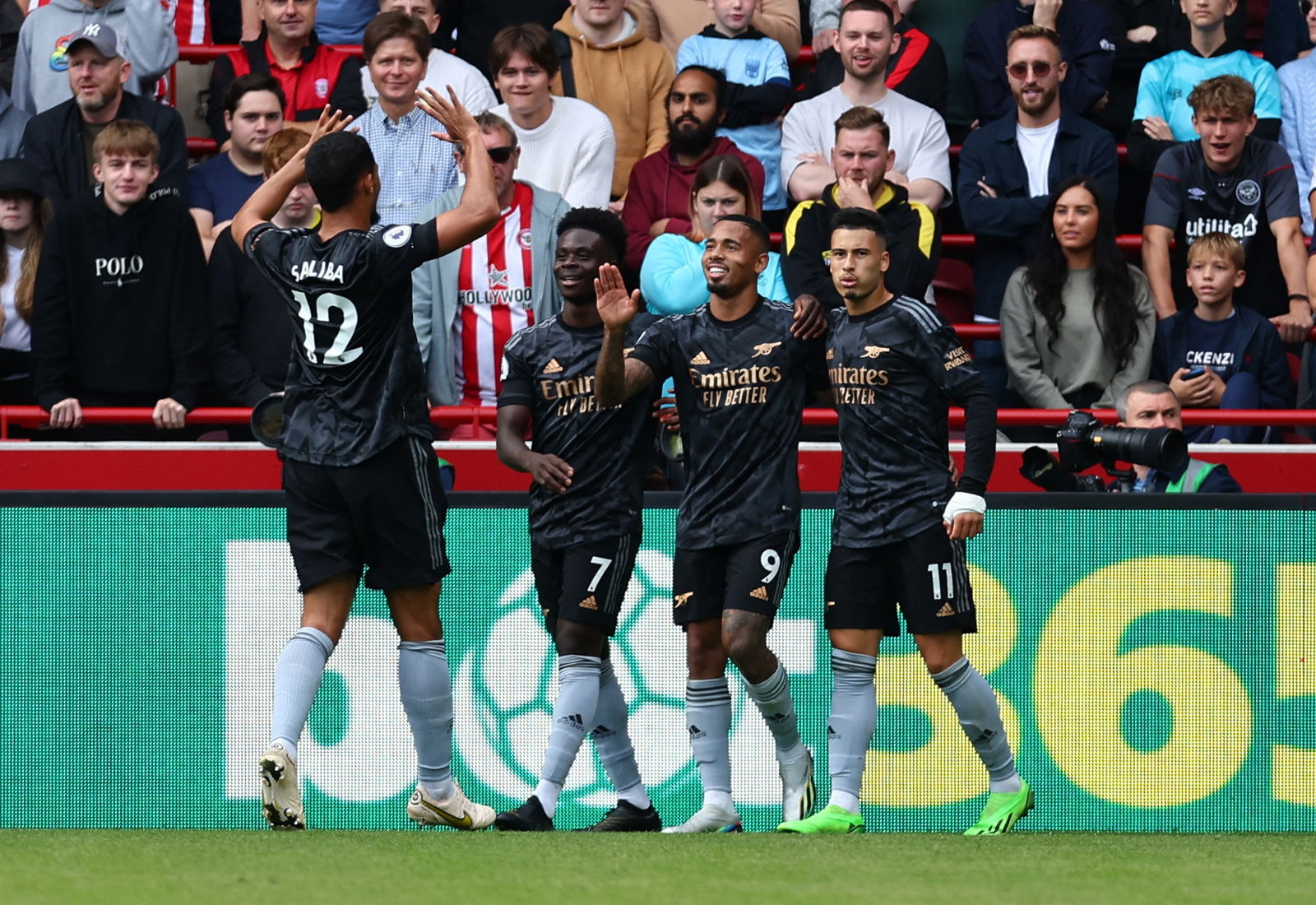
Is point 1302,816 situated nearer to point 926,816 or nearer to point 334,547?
point 926,816

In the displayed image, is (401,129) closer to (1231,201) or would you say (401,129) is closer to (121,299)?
(121,299)

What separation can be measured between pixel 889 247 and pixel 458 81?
105 inches

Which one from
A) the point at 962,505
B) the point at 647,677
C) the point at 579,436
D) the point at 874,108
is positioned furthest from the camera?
the point at 874,108

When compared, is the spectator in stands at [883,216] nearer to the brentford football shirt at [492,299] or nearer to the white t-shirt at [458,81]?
the brentford football shirt at [492,299]

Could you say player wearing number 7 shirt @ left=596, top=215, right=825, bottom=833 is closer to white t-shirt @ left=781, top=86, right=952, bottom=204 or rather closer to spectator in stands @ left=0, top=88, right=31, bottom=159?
white t-shirt @ left=781, top=86, right=952, bottom=204

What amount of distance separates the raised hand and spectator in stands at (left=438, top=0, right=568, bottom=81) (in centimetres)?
481

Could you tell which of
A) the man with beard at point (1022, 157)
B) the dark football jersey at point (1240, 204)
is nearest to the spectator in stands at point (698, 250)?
the man with beard at point (1022, 157)

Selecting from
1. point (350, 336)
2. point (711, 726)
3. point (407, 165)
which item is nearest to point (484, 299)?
point (407, 165)

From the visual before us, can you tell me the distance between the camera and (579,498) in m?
6.62

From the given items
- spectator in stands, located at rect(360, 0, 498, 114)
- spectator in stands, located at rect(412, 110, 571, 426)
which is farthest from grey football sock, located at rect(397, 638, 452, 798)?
spectator in stands, located at rect(360, 0, 498, 114)

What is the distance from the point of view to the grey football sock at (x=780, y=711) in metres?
6.47

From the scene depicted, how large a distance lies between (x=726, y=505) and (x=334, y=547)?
Result: 4.31ft

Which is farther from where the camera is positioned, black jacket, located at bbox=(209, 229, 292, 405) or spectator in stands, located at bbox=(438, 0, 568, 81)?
spectator in stands, located at bbox=(438, 0, 568, 81)

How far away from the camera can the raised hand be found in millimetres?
6223
